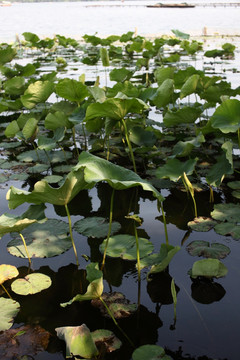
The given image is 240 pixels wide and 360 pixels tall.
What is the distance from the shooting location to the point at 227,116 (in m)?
1.90

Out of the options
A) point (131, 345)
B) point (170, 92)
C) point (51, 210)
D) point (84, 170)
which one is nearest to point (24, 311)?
point (131, 345)

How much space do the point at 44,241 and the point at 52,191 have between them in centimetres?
41

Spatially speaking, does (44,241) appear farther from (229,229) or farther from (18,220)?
(229,229)

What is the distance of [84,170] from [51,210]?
79cm

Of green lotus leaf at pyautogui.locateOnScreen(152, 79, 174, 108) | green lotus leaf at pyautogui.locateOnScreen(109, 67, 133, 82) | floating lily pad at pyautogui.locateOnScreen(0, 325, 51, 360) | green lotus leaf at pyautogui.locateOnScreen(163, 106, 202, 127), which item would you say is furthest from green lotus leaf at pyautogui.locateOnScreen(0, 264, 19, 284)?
green lotus leaf at pyautogui.locateOnScreen(109, 67, 133, 82)

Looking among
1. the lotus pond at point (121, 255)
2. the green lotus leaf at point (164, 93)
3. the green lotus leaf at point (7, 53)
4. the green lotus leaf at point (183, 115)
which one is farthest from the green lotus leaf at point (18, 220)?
the green lotus leaf at point (7, 53)

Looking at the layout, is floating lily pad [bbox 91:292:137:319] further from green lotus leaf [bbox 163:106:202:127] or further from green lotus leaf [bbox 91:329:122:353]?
green lotus leaf [bbox 163:106:202:127]

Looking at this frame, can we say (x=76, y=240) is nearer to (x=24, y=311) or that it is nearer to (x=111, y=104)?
(x=24, y=311)

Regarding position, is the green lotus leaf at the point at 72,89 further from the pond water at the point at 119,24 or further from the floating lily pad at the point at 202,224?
the pond water at the point at 119,24

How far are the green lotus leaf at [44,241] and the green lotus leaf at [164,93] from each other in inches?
45.6

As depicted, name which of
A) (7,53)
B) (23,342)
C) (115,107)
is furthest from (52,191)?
(7,53)

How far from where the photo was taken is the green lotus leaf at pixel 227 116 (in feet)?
6.11

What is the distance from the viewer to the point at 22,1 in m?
109

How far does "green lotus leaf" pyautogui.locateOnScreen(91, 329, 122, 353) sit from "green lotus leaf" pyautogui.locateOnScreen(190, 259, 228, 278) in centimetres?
38
